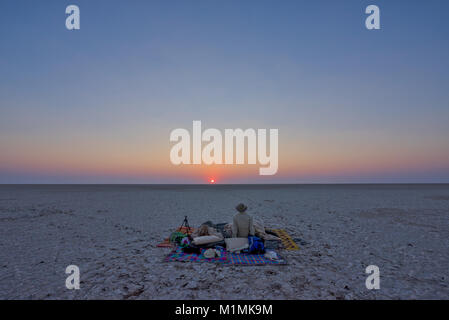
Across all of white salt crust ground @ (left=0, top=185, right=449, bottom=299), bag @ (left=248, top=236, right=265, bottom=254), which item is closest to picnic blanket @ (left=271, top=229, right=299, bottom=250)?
white salt crust ground @ (left=0, top=185, right=449, bottom=299)

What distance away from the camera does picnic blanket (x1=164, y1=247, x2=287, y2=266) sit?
7.76m

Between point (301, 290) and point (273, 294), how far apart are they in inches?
29.9

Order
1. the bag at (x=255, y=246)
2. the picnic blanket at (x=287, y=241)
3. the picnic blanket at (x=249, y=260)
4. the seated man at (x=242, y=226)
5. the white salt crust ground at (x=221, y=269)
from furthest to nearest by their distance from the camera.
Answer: the picnic blanket at (x=287, y=241)
the seated man at (x=242, y=226)
the bag at (x=255, y=246)
the picnic blanket at (x=249, y=260)
the white salt crust ground at (x=221, y=269)

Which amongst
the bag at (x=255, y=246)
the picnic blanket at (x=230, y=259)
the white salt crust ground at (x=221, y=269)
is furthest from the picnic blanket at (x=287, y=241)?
the picnic blanket at (x=230, y=259)

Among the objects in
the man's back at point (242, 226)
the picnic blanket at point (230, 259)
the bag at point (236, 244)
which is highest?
the man's back at point (242, 226)

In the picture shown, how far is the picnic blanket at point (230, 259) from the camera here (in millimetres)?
7757

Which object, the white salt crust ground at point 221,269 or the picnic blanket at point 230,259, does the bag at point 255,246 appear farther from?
the white salt crust ground at point 221,269

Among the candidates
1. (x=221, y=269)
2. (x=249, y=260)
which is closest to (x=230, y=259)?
(x=249, y=260)

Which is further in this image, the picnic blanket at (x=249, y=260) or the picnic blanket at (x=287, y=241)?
the picnic blanket at (x=287, y=241)

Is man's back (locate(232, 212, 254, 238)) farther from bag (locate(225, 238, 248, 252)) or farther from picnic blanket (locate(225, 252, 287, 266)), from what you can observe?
picnic blanket (locate(225, 252, 287, 266))

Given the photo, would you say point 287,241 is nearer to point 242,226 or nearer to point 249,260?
point 242,226

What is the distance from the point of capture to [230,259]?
8.09 metres
